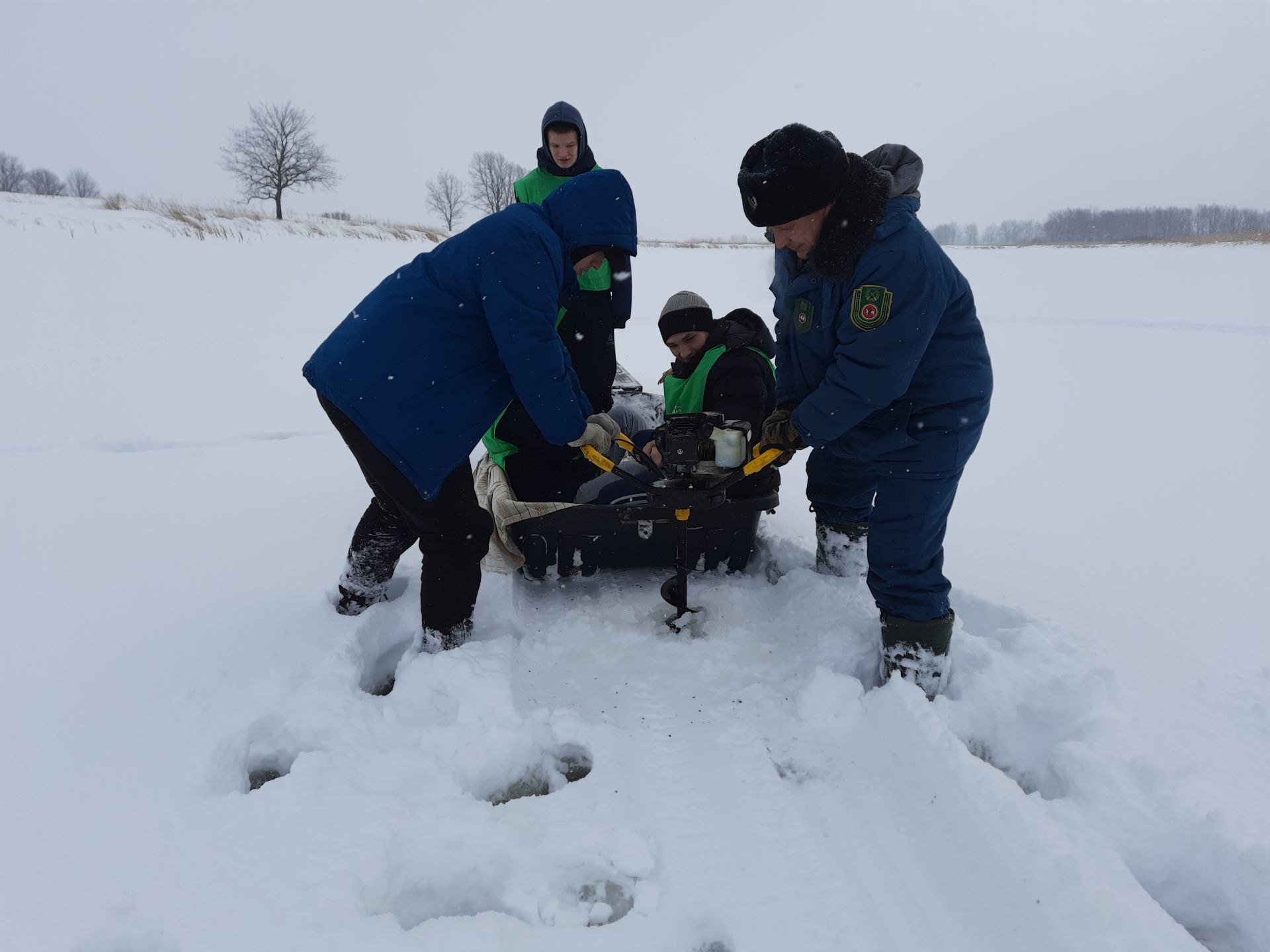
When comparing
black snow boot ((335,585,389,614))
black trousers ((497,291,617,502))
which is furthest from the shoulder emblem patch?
black snow boot ((335,585,389,614))

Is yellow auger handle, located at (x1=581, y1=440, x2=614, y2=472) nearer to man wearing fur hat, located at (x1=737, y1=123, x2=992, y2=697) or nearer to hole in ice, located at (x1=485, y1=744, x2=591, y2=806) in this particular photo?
man wearing fur hat, located at (x1=737, y1=123, x2=992, y2=697)

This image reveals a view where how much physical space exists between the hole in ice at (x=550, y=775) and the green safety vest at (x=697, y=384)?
1.56m

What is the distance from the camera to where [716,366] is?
3.03 meters

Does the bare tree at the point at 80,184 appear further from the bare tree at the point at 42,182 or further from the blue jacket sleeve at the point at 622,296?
the blue jacket sleeve at the point at 622,296

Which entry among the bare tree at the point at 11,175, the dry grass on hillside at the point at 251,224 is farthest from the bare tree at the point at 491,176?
the bare tree at the point at 11,175

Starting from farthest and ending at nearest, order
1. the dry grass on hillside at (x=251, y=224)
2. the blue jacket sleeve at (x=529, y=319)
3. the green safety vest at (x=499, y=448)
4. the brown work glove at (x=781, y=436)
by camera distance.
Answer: the dry grass on hillside at (x=251, y=224)
the green safety vest at (x=499, y=448)
the brown work glove at (x=781, y=436)
the blue jacket sleeve at (x=529, y=319)

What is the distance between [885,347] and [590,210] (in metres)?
0.97

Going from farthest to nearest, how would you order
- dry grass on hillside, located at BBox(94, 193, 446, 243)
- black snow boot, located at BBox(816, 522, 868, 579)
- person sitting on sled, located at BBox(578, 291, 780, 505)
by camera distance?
dry grass on hillside, located at BBox(94, 193, 446, 243)
person sitting on sled, located at BBox(578, 291, 780, 505)
black snow boot, located at BBox(816, 522, 868, 579)

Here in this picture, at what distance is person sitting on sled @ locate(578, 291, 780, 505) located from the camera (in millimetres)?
2914

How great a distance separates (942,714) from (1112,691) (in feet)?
1.74

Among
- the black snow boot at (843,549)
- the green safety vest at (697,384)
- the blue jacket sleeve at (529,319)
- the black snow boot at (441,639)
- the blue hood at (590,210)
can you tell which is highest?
the blue hood at (590,210)

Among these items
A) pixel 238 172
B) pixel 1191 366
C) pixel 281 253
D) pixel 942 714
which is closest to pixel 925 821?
pixel 942 714

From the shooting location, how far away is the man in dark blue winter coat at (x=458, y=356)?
1928mm

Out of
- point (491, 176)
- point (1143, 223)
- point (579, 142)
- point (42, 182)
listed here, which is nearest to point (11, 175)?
point (42, 182)
